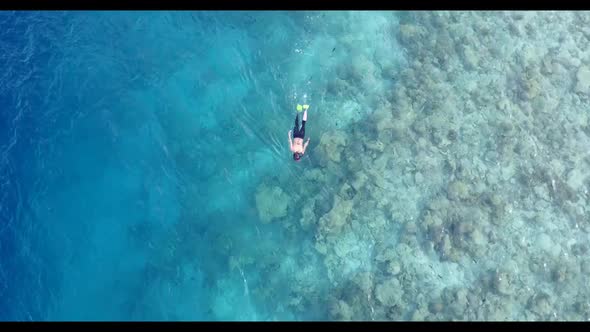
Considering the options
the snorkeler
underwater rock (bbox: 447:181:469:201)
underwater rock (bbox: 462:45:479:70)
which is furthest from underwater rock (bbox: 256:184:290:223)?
underwater rock (bbox: 462:45:479:70)

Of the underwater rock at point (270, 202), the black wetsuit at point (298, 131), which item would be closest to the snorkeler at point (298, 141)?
the black wetsuit at point (298, 131)

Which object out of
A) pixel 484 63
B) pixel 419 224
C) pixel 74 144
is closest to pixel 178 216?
pixel 74 144

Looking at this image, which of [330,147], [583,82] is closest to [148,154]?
[330,147]

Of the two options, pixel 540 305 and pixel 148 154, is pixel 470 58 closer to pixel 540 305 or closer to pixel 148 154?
pixel 540 305

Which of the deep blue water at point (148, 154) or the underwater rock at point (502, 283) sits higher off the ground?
the deep blue water at point (148, 154)

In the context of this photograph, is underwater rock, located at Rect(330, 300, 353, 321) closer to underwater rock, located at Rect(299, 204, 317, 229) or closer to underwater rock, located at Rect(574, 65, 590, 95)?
underwater rock, located at Rect(299, 204, 317, 229)

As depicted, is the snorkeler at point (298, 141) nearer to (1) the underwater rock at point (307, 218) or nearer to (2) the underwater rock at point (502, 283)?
(1) the underwater rock at point (307, 218)
